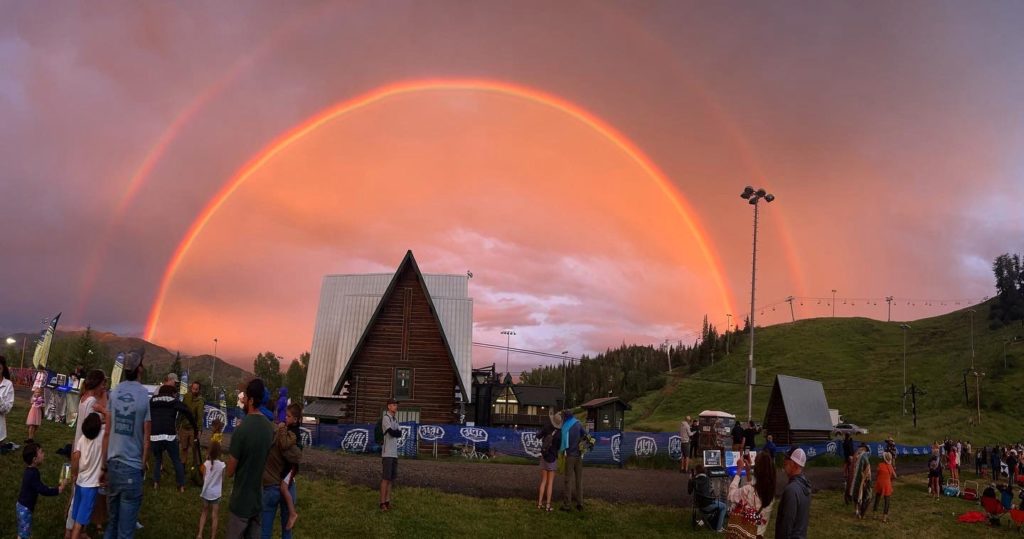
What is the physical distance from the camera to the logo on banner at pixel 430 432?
3039 centimetres

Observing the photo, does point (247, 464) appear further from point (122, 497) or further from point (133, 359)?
point (133, 359)

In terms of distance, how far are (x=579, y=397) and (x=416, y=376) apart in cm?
13201

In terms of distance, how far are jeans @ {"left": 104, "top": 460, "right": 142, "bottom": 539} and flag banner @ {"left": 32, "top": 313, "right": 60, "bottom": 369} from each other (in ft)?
58.9

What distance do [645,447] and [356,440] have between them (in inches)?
559

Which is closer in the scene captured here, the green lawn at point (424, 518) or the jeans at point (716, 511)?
the green lawn at point (424, 518)

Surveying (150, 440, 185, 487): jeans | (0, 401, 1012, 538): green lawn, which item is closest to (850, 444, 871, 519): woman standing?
(0, 401, 1012, 538): green lawn

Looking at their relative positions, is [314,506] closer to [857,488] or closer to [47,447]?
[47,447]

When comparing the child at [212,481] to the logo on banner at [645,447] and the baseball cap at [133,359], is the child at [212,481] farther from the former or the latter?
the logo on banner at [645,447]

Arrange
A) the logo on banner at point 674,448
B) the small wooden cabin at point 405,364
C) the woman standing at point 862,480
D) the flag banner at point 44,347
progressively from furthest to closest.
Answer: the small wooden cabin at point 405,364
the logo on banner at point 674,448
the flag banner at point 44,347
the woman standing at point 862,480

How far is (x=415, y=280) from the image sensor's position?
42.0 m

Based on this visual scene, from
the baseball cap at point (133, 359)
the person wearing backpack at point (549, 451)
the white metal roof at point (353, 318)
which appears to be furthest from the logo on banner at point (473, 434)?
the baseball cap at point (133, 359)

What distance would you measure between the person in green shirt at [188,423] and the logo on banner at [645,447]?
2119 cm

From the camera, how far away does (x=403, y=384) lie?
134 feet

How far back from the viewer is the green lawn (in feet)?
38.2
